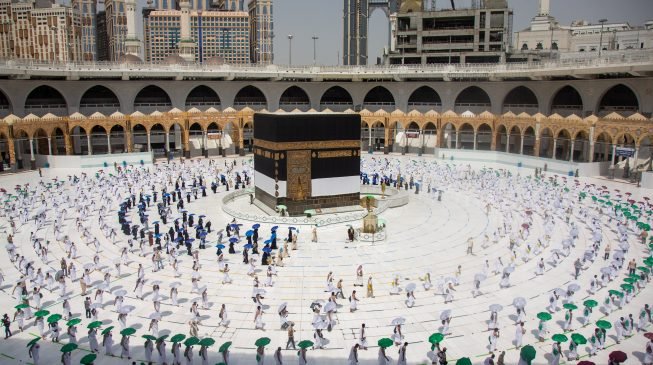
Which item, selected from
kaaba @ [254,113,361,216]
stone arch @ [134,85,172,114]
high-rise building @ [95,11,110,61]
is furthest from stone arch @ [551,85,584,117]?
high-rise building @ [95,11,110,61]

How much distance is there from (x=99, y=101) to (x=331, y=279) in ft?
144

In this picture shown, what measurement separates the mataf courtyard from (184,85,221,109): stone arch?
23210 millimetres

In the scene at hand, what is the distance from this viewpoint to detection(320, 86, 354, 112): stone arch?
59656 millimetres

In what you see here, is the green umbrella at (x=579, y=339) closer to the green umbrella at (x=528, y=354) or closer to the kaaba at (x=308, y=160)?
the green umbrella at (x=528, y=354)

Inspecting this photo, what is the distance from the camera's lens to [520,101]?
53.9 meters

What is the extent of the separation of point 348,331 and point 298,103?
46738 mm

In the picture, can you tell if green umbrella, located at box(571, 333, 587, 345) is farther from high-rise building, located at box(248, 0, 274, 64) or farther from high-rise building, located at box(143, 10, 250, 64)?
high-rise building, located at box(143, 10, 250, 64)

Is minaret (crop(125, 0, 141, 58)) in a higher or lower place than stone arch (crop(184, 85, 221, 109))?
higher

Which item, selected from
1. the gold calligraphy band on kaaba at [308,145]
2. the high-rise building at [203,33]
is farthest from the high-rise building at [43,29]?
the gold calligraphy band on kaaba at [308,145]

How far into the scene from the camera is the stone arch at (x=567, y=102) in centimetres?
4859

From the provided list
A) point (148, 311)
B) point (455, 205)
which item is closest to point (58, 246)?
point (148, 311)

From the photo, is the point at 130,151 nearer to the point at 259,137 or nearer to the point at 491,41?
the point at 259,137

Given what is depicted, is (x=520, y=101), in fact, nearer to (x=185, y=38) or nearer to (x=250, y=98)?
(x=250, y=98)

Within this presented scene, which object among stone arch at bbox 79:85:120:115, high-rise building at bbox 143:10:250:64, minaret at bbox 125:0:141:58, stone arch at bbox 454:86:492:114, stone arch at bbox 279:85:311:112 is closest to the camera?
stone arch at bbox 79:85:120:115
